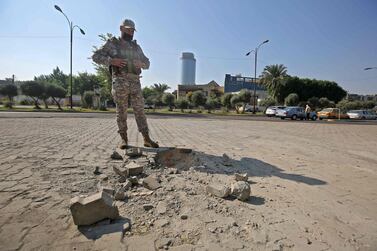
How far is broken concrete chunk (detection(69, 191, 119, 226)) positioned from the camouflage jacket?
116 inches

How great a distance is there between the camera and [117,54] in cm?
457

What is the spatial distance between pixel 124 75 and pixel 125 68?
0.12 metres

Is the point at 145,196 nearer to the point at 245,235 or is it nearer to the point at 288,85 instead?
the point at 245,235

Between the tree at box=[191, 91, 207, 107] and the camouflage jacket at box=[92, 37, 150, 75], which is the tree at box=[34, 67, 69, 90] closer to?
the tree at box=[191, 91, 207, 107]

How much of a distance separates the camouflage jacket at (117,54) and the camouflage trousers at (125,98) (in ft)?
0.47

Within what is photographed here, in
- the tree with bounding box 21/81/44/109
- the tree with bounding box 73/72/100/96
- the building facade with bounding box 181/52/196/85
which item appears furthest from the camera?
the building facade with bounding box 181/52/196/85

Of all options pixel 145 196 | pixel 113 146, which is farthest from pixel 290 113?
pixel 145 196

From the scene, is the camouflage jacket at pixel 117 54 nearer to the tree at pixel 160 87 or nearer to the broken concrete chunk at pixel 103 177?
the broken concrete chunk at pixel 103 177

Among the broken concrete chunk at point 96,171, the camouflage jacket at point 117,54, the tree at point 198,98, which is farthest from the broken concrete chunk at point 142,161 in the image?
the tree at point 198,98

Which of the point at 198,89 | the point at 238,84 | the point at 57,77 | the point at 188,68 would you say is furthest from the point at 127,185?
the point at 188,68

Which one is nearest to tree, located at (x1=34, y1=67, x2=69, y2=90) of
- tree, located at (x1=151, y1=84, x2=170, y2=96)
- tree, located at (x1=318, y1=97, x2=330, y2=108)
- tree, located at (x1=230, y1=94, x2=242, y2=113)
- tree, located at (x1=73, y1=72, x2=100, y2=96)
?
tree, located at (x1=73, y1=72, x2=100, y2=96)

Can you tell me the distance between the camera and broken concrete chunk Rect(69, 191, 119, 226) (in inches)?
77.2

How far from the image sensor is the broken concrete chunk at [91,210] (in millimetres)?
1961

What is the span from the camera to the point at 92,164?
350 cm
